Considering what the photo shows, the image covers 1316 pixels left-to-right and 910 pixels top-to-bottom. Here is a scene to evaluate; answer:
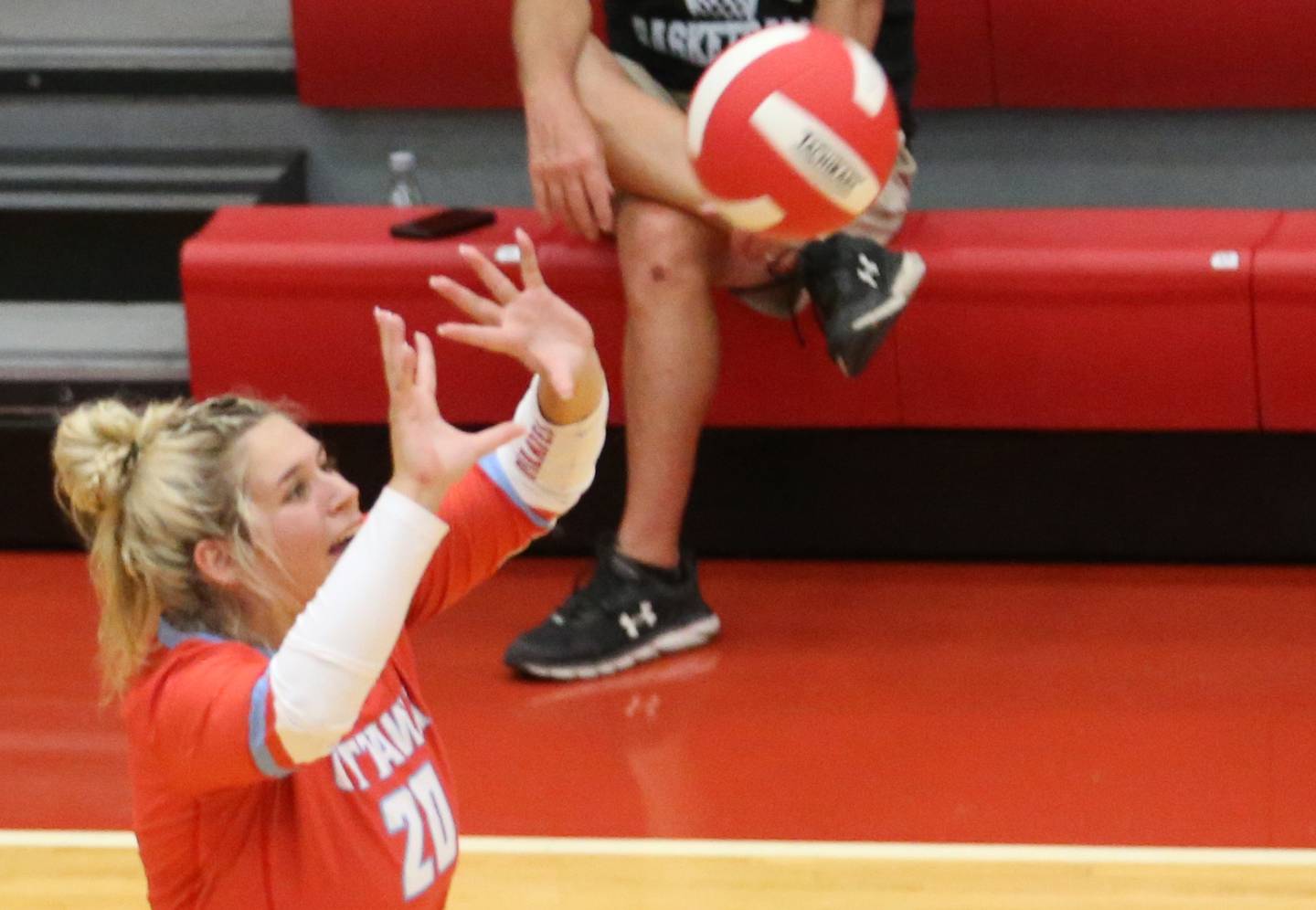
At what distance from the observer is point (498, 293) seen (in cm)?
197

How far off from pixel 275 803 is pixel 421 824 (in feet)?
0.44

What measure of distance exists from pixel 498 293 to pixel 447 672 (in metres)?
1.34

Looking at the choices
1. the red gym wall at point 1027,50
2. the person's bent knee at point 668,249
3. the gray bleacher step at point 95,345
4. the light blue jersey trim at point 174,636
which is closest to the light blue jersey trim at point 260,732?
the light blue jersey trim at point 174,636

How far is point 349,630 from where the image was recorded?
1.67 meters

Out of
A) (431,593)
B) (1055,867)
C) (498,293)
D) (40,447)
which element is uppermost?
(498,293)

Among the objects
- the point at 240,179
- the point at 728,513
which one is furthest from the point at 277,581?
the point at 240,179

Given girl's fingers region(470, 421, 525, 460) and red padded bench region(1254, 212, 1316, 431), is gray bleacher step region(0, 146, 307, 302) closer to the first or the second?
red padded bench region(1254, 212, 1316, 431)

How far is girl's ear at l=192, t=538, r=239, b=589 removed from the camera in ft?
6.10

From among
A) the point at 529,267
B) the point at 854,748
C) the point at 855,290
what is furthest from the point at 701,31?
the point at 529,267

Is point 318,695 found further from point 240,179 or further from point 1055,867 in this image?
point 240,179

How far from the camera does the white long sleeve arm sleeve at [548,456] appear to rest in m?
2.03

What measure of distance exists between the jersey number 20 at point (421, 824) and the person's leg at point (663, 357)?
1241 mm

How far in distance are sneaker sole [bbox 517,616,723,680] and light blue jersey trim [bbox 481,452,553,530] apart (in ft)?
3.71

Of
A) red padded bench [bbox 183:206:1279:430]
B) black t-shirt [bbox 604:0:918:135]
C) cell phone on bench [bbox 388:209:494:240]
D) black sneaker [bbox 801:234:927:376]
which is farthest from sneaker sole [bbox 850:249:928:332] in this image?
cell phone on bench [bbox 388:209:494:240]
